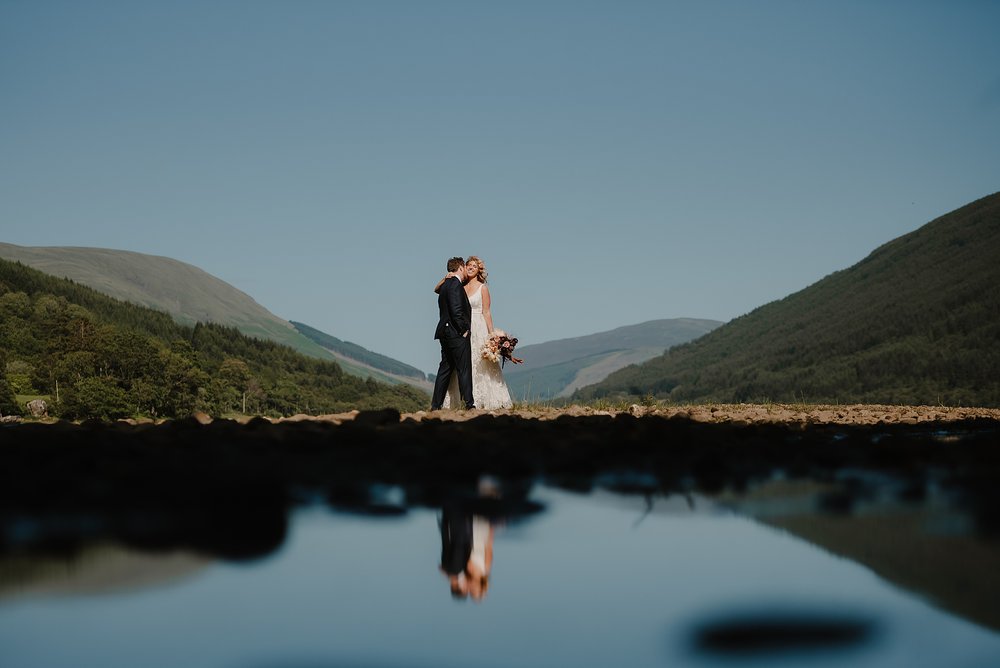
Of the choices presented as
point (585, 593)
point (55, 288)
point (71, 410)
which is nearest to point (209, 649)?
point (585, 593)

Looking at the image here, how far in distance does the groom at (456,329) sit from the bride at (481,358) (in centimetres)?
73

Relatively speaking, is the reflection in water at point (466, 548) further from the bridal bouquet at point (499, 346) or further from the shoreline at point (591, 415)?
the bridal bouquet at point (499, 346)

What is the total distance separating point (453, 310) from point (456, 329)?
0.41 meters

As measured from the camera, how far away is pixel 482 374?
66.1 ft

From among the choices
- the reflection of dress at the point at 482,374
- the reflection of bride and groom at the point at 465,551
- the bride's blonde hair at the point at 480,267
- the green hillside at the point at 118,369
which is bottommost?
the reflection of bride and groom at the point at 465,551

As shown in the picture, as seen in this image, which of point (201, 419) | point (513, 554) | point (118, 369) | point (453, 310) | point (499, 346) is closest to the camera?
point (513, 554)

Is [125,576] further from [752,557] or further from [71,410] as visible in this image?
[71,410]

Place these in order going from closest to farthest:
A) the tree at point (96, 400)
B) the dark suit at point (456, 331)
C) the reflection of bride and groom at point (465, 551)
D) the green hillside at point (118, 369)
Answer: the reflection of bride and groom at point (465, 551)
the dark suit at point (456, 331)
the tree at point (96, 400)
the green hillside at point (118, 369)

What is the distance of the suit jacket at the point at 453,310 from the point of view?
696 inches

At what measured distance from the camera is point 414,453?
6.48 metres

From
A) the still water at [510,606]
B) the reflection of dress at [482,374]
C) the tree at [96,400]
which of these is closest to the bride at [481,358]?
the reflection of dress at [482,374]

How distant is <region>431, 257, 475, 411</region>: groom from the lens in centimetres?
1770

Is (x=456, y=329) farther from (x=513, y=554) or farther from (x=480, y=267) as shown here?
(x=513, y=554)

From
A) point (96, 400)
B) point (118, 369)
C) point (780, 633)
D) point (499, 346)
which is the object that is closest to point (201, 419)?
point (780, 633)
